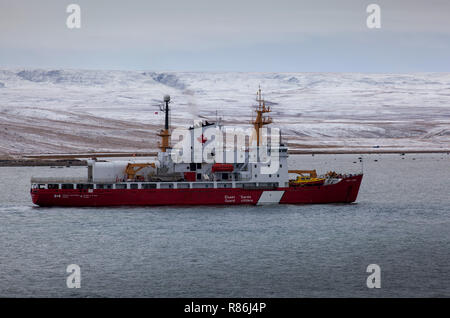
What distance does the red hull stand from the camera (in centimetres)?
5931

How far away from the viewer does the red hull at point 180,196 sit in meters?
59.3

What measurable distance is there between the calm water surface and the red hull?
120cm

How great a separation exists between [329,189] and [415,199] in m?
12.5

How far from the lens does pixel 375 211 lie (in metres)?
58.3

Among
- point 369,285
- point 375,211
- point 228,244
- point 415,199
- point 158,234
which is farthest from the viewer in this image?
point 415,199

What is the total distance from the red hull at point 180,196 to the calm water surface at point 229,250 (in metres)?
1.20

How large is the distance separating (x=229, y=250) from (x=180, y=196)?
56.8 feet

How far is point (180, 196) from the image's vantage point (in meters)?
59.3
